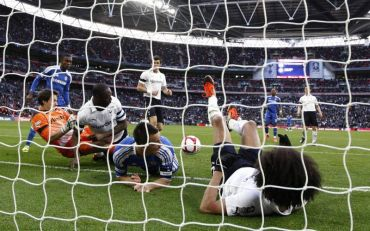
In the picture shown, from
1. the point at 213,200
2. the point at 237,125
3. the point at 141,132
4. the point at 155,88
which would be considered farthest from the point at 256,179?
the point at 155,88

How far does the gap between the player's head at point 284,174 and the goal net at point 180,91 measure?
18cm

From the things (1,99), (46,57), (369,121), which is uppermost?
(46,57)

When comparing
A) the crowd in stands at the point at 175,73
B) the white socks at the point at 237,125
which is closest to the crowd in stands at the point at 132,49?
the crowd in stands at the point at 175,73

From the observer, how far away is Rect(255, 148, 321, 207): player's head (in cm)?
254

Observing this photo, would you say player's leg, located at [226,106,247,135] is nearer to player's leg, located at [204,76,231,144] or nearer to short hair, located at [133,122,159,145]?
player's leg, located at [204,76,231,144]

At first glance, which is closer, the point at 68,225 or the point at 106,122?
the point at 68,225

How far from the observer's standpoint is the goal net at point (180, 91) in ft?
9.36

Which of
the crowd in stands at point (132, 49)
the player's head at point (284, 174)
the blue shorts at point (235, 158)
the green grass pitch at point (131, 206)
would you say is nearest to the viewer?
the player's head at point (284, 174)

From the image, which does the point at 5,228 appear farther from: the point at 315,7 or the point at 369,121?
the point at 369,121

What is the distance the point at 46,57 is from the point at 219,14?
49.0 ft

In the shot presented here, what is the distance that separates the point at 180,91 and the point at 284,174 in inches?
1201

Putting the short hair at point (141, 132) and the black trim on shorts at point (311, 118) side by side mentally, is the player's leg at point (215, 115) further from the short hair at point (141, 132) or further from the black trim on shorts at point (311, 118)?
the black trim on shorts at point (311, 118)

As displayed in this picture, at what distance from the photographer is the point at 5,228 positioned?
2.68 m

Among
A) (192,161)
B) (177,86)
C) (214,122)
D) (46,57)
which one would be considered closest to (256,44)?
(177,86)
